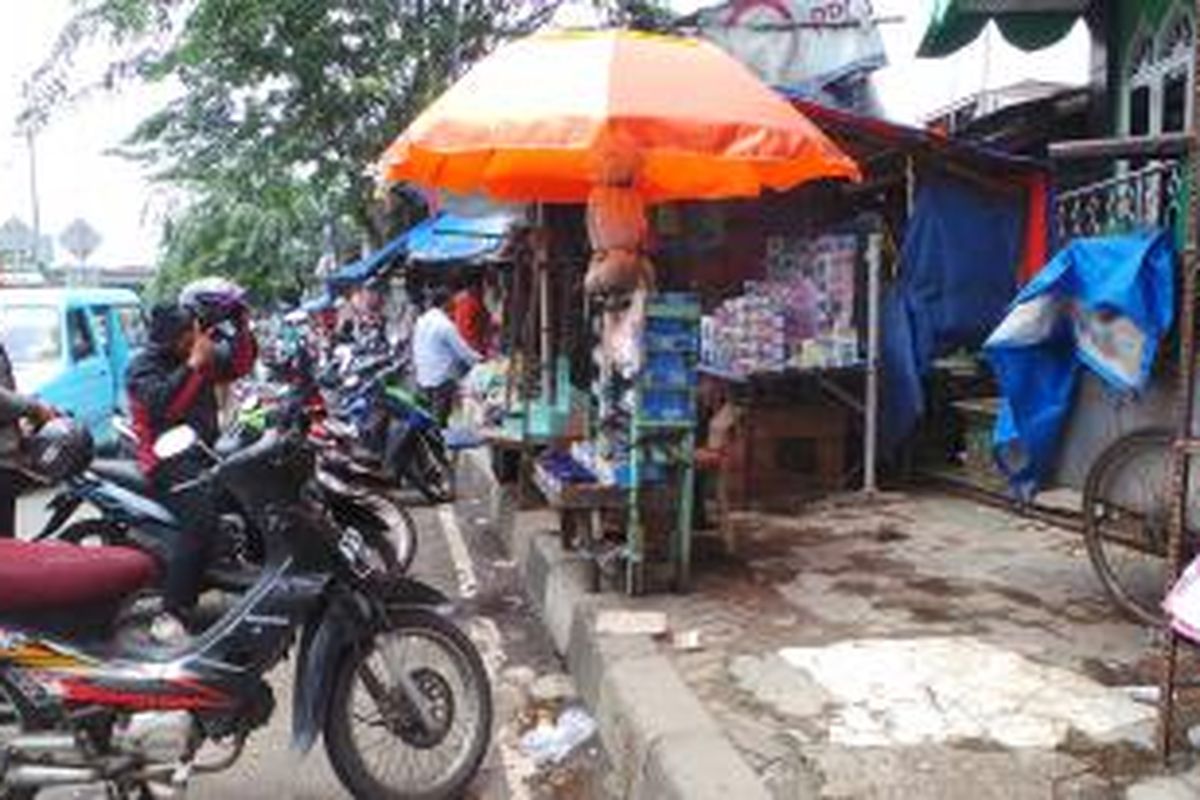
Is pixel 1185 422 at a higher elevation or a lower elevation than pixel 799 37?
lower

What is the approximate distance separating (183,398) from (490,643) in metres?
1.92

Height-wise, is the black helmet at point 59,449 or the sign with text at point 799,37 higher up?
the sign with text at point 799,37

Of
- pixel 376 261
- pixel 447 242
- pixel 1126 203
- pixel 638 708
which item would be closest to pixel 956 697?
pixel 638 708

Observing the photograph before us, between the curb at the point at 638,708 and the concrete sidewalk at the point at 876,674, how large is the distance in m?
0.01

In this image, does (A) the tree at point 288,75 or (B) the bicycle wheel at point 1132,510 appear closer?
(B) the bicycle wheel at point 1132,510

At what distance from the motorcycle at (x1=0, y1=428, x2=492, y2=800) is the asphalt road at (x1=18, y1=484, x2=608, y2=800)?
0.23 m

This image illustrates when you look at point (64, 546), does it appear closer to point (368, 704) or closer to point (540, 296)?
point (368, 704)

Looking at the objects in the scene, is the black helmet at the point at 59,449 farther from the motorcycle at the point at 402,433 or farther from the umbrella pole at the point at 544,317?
the motorcycle at the point at 402,433

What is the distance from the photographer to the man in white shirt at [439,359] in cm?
1377

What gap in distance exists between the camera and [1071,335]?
668 cm

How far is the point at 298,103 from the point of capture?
63.7 ft

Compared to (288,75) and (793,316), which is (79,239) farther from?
(793,316)

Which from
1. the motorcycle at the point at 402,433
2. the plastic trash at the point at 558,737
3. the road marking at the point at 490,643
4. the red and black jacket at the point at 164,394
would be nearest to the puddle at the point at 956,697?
the plastic trash at the point at 558,737

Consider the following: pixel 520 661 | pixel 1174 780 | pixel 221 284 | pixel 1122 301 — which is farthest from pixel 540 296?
pixel 1174 780
